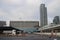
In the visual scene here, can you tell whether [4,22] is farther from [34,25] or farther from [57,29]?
[57,29]

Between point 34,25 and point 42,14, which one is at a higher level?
point 42,14

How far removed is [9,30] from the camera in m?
84.8

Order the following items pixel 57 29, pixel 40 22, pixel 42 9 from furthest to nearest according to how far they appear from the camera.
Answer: pixel 40 22
pixel 42 9
pixel 57 29

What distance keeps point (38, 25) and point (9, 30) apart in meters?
91.9

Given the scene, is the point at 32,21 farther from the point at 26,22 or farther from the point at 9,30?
the point at 9,30

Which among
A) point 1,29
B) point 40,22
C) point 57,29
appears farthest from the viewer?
point 40,22

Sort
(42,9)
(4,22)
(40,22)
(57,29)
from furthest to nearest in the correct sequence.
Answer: (40,22) < (4,22) < (42,9) < (57,29)

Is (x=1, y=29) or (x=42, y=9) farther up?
(x=42, y=9)

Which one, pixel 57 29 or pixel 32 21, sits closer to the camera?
pixel 57 29

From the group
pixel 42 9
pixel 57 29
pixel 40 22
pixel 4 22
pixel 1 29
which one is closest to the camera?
pixel 1 29

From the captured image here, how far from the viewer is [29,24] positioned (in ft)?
570

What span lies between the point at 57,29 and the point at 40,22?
6296 cm

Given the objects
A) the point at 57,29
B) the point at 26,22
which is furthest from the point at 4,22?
the point at 57,29

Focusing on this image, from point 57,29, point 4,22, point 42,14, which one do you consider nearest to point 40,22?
point 42,14
